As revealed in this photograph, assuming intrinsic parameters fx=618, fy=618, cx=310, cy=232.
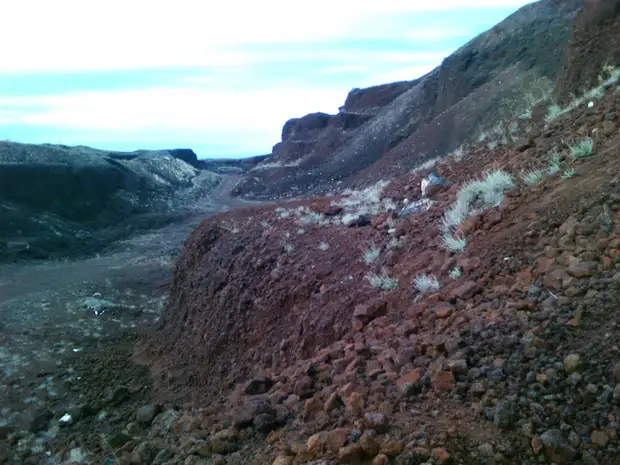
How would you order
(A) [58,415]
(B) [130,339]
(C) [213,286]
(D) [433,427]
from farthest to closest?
(B) [130,339] < (C) [213,286] < (A) [58,415] < (D) [433,427]

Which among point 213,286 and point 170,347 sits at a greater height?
point 213,286

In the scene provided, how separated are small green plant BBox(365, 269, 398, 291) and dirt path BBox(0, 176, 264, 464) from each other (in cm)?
469

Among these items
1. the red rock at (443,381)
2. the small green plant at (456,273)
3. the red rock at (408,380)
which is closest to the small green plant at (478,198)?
the small green plant at (456,273)

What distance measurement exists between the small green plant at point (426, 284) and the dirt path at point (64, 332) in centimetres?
533

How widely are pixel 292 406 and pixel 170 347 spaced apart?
7.62 metres

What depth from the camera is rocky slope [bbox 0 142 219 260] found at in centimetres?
2559

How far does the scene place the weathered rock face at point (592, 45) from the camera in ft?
34.3

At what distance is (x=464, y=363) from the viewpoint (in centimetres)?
397

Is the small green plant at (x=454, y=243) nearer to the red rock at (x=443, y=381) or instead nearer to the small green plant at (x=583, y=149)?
the small green plant at (x=583, y=149)

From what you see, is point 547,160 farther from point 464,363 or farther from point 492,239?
point 464,363

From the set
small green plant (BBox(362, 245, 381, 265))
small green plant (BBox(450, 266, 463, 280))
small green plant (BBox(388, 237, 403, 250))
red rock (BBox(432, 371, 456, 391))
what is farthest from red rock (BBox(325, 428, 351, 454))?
small green plant (BBox(362, 245, 381, 265))

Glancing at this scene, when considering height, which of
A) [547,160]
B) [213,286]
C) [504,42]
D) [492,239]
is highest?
[504,42]

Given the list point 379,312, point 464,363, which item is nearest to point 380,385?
point 464,363

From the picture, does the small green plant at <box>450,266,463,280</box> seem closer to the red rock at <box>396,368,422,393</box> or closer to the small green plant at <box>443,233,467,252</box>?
the small green plant at <box>443,233,467,252</box>
